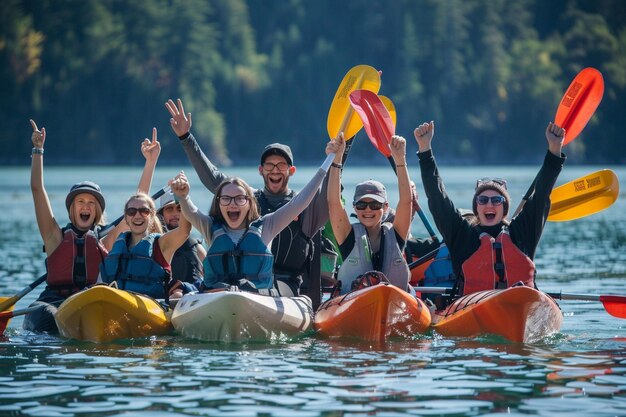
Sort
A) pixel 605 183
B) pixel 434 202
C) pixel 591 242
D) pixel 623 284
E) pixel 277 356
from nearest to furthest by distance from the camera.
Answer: pixel 277 356 < pixel 434 202 < pixel 605 183 < pixel 623 284 < pixel 591 242

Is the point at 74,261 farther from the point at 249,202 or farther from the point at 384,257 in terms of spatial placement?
the point at 384,257

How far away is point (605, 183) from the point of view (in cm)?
1139

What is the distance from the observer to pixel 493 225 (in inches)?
381

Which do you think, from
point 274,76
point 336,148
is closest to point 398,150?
point 336,148

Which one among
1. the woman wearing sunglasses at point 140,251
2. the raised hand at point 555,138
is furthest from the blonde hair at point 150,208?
the raised hand at point 555,138

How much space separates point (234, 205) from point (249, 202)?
13 centimetres

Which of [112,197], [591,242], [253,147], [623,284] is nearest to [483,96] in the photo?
[253,147]

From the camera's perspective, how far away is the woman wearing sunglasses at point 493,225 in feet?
30.9

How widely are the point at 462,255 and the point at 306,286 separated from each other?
139cm

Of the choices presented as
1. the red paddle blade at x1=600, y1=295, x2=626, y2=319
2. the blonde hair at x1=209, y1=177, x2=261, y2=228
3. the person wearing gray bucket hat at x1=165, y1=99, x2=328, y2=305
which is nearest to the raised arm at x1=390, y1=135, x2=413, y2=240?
the person wearing gray bucket hat at x1=165, y1=99, x2=328, y2=305

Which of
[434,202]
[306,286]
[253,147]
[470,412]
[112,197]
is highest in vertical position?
[253,147]

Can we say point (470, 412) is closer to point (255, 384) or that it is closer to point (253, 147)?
point (255, 384)

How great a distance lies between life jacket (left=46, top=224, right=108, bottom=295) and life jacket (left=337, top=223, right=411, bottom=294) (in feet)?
7.46

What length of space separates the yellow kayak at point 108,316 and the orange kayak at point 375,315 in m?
1.35
